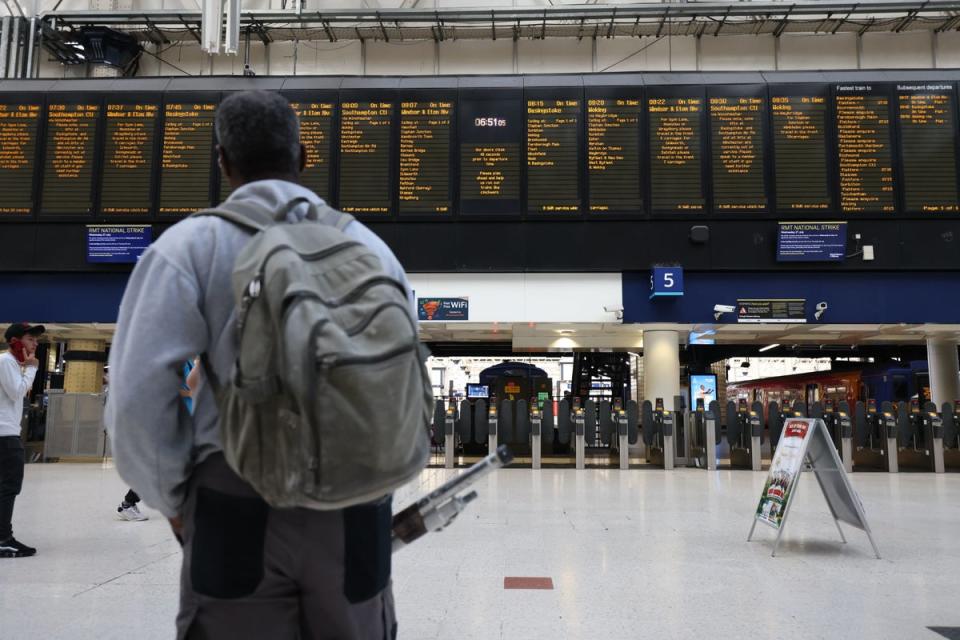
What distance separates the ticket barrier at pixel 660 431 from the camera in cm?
1053

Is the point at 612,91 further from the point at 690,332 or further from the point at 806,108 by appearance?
the point at 690,332

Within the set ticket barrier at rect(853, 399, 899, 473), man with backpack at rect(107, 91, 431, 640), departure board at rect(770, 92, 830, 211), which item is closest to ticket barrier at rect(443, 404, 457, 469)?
departure board at rect(770, 92, 830, 211)

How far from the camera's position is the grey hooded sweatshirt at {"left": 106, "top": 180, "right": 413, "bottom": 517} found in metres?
1.05

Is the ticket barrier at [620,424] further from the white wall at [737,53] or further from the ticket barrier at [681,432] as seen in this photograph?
the white wall at [737,53]

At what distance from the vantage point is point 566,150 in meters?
10.2

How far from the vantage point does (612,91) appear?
10.3 metres

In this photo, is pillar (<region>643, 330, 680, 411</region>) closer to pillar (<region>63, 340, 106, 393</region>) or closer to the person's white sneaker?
the person's white sneaker

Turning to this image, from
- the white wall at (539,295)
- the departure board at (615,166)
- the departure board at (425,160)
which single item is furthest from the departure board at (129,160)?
the departure board at (615,166)

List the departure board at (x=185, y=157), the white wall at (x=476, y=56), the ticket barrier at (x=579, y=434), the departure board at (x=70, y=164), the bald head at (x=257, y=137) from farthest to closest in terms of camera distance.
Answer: the white wall at (x=476, y=56) → the ticket barrier at (x=579, y=434) → the departure board at (x=70, y=164) → the departure board at (x=185, y=157) → the bald head at (x=257, y=137)

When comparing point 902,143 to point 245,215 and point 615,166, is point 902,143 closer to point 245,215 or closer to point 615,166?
point 615,166

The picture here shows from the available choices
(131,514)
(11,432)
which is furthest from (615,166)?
(11,432)

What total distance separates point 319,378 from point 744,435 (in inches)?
440

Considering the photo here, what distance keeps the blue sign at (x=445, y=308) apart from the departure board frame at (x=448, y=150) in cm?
122

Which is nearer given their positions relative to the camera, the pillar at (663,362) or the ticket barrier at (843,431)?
the ticket barrier at (843,431)
